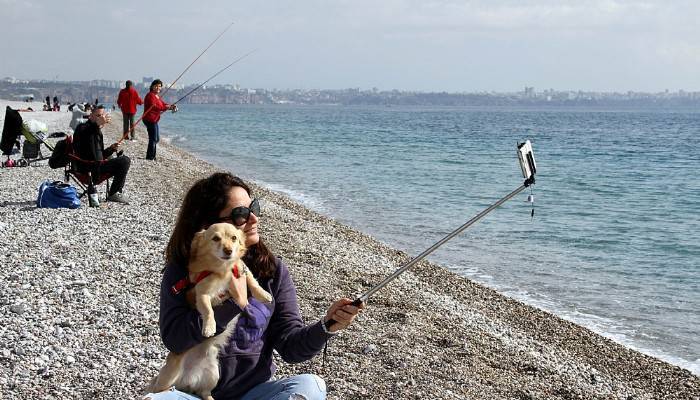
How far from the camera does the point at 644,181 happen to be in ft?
93.1

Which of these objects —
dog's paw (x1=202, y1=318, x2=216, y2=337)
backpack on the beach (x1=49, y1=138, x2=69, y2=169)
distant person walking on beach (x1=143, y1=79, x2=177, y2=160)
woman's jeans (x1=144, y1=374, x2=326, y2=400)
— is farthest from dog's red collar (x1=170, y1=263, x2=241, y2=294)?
distant person walking on beach (x1=143, y1=79, x2=177, y2=160)

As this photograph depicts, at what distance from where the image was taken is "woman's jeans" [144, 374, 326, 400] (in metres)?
3.24

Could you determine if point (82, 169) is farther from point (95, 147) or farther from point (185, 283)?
point (185, 283)

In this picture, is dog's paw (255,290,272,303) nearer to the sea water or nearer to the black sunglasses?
the black sunglasses

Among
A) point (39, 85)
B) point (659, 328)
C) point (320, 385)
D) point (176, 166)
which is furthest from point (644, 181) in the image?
point (39, 85)

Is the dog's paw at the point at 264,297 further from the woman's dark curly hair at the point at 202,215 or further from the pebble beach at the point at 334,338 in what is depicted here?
the pebble beach at the point at 334,338

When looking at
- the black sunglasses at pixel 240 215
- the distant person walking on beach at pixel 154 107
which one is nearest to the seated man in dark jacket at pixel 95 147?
the distant person walking on beach at pixel 154 107

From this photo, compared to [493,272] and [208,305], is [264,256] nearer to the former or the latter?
[208,305]

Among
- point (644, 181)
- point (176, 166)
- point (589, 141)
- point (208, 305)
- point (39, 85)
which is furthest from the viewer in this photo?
point (39, 85)

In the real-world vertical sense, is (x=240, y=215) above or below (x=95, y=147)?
above

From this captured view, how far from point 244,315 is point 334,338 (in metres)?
3.03

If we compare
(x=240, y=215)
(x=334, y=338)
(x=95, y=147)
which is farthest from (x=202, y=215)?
(x=95, y=147)

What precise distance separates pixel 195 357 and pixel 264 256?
20.4 inches

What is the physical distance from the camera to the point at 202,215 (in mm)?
3322
